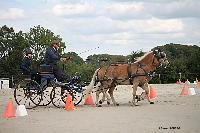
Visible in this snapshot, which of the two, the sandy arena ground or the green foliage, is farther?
the green foliage

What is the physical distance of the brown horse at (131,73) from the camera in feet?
53.8

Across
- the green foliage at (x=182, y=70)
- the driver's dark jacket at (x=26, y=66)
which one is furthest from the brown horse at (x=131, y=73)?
the green foliage at (x=182, y=70)

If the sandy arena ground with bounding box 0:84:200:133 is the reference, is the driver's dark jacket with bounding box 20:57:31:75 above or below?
above

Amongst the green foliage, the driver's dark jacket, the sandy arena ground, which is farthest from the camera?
the green foliage

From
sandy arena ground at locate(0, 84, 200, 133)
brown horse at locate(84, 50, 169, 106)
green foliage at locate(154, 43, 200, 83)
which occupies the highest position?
green foliage at locate(154, 43, 200, 83)

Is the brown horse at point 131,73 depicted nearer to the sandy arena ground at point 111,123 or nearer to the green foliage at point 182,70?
the sandy arena ground at point 111,123

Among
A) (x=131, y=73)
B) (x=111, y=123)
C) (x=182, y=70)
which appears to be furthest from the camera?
(x=182, y=70)

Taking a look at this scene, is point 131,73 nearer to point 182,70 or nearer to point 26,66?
point 26,66

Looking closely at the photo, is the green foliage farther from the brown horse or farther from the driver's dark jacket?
the driver's dark jacket

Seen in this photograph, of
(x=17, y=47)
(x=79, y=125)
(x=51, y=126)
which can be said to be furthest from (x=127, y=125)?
(x=17, y=47)

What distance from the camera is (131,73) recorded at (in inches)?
645

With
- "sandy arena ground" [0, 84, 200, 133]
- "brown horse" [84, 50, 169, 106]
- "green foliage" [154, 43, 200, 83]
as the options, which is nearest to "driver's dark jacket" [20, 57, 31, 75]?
"brown horse" [84, 50, 169, 106]

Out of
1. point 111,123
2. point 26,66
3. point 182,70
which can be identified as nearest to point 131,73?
point 26,66

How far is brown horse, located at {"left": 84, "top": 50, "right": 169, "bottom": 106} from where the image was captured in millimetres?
16391
